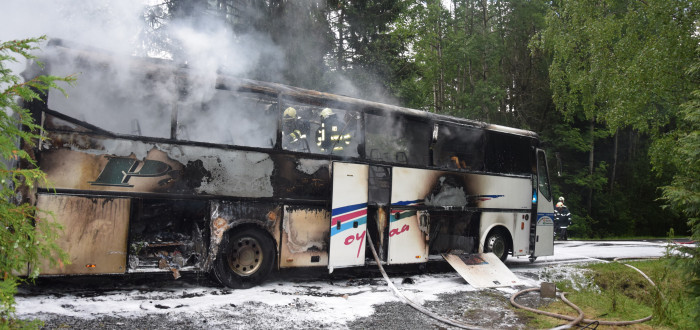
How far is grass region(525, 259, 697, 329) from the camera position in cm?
589

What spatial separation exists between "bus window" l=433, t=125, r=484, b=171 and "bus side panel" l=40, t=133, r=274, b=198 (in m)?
3.76

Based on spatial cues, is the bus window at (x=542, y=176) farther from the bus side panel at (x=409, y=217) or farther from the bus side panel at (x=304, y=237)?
the bus side panel at (x=304, y=237)

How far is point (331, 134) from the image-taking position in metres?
8.16

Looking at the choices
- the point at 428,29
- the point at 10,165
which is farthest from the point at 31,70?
the point at 428,29

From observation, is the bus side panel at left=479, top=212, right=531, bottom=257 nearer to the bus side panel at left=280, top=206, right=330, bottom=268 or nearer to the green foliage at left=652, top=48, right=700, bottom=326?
the bus side panel at left=280, top=206, right=330, bottom=268

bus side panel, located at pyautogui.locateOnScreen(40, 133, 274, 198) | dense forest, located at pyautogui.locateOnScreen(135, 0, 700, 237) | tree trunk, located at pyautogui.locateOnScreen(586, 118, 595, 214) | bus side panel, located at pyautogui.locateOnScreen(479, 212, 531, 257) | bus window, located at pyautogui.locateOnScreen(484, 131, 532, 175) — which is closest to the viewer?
bus side panel, located at pyautogui.locateOnScreen(40, 133, 274, 198)

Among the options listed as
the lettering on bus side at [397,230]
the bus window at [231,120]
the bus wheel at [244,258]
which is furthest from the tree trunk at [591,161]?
the bus wheel at [244,258]

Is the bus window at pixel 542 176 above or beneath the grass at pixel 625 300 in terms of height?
above

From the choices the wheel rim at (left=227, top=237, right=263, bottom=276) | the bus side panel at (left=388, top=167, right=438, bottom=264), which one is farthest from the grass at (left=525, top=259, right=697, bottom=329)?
the wheel rim at (left=227, top=237, right=263, bottom=276)

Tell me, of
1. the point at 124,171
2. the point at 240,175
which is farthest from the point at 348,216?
the point at 124,171

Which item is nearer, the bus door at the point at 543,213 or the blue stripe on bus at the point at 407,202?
the blue stripe on bus at the point at 407,202

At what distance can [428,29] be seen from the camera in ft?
91.0

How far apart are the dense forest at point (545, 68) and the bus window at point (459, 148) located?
252cm

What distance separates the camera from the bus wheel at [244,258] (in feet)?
23.3
